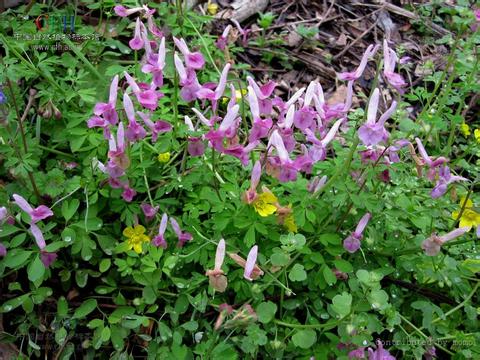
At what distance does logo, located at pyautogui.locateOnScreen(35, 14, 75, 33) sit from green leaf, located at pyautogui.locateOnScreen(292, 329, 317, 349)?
2.20 metres

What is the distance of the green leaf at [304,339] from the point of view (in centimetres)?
211

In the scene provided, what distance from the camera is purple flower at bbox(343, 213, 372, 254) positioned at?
2342 millimetres

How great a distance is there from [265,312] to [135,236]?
2.38 feet

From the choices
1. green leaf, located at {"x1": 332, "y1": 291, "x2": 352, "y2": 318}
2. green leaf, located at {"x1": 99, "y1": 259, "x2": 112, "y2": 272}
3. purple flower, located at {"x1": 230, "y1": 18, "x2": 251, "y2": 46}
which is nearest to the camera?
Answer: green leaf, located at {"x1": 332, "y1": 291, "x2": 352, "y2": 318}

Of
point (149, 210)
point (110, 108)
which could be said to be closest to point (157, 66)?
point (110, 108)

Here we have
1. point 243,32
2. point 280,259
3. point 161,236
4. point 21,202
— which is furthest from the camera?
point 243,32

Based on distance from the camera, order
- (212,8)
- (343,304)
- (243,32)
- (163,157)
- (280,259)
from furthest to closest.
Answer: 1. (212,8)
2. (243,32)
3. (163,157)
4. (280,259)
5. (343,304)

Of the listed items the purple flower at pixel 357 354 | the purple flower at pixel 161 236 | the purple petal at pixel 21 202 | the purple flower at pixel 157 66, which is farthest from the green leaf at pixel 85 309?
the purple flower at pixel 357 354

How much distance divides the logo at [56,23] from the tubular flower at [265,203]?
174cm

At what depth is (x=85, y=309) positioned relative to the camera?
94.6 inches

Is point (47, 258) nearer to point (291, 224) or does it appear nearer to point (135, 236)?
point (135, 236)

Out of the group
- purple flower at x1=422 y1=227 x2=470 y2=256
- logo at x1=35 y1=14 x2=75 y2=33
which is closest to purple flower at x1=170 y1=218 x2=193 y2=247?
purple flower at x1=422 y1=227 x2=470 y2=256

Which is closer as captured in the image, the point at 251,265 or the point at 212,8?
the point at 251,265

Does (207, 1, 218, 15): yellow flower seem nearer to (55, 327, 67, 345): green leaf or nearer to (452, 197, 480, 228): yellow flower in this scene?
(452, 197, 480, 228): yellow flower
